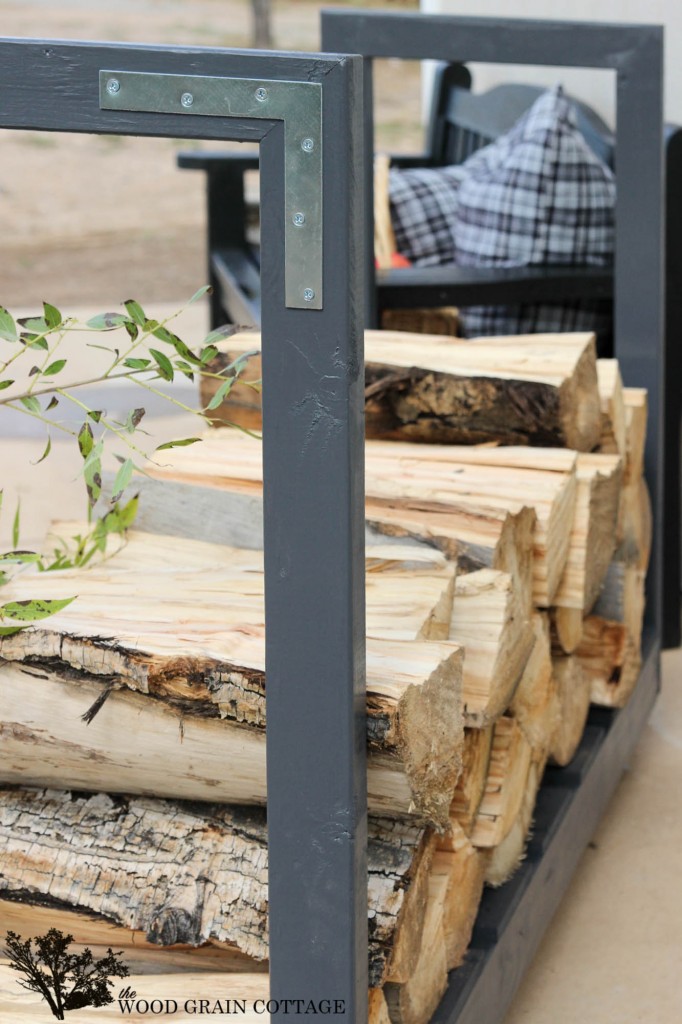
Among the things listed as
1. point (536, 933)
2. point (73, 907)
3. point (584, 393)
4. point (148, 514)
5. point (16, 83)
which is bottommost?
point (536, 933)

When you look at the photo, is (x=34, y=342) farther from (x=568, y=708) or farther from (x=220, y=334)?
(x=568, y=708)

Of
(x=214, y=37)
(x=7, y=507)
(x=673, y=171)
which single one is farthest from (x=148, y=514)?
(x=214, y=37)

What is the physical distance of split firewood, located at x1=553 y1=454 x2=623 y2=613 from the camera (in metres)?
1.92

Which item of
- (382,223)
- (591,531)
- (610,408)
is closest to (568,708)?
(591,531)

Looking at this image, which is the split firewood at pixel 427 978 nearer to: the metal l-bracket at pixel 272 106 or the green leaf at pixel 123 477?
the green leaf at pixel 123 477

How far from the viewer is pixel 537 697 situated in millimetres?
1832

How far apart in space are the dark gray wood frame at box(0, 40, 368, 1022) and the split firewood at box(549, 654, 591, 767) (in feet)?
2.72

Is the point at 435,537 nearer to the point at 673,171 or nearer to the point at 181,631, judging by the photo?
the point at 181,631

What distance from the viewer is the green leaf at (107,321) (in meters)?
1.18

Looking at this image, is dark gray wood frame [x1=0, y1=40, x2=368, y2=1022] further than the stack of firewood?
No

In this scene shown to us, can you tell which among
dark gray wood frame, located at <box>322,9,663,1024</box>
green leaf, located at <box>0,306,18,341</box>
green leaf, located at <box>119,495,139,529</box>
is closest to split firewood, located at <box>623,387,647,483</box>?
dark gray wood frame, located at <box>322,9,663,1024</box>

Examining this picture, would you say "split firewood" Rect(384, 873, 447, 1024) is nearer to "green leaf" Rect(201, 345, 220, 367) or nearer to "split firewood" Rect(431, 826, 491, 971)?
"split firewood" Rect(431, 826, 491, 971)

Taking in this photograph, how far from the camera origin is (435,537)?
1669 mm

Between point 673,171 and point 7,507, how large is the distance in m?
1.93
